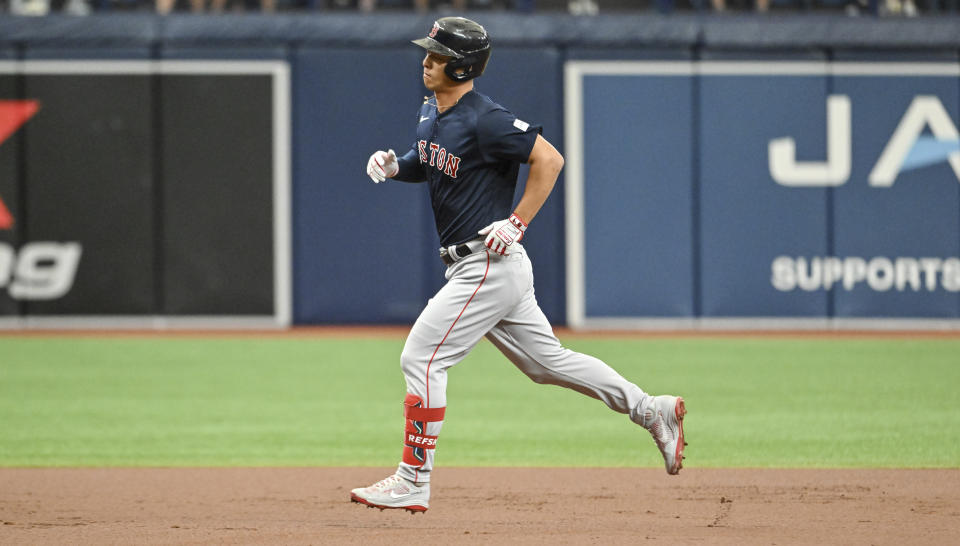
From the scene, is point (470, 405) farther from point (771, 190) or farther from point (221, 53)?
point (221, 53)

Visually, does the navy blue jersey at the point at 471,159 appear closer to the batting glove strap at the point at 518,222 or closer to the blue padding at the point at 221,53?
the batting glove strap at the point at 518,222

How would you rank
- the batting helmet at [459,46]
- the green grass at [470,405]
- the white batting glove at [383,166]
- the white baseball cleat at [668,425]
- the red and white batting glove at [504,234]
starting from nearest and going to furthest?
the red and white batting glove at [504,234] → the batting helmet at [459,46] → the white baseball cleat at [668,425] → the white batting glove at [383,166] → the green grass at [470,405]

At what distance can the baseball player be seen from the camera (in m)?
5.47

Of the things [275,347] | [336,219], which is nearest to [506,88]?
[336,219]

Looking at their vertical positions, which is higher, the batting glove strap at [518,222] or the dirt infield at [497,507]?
the batting glove strap at [518,222]

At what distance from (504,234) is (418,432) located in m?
0.89

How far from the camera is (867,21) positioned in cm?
1448

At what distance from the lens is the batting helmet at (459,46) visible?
5.57m

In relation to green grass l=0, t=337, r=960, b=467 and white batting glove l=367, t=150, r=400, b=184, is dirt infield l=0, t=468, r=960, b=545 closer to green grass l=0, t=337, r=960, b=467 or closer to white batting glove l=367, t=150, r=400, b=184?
green grass l=0, t=337, r=960, b=467

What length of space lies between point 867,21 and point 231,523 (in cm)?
1111

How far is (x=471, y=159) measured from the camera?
557 cm

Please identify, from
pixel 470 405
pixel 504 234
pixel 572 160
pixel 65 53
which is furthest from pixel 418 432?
pixel 65 53

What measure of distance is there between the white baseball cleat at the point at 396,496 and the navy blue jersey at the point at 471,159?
3.44 ft

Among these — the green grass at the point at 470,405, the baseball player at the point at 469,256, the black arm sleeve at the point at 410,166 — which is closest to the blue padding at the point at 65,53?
the green grass at the point at 470,405
